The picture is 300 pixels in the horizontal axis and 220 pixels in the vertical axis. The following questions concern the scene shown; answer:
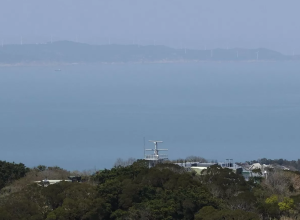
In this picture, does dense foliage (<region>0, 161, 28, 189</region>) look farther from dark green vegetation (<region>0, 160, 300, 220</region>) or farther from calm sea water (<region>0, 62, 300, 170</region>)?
calm sea water (<region>0, 62, 300, 170</region>)

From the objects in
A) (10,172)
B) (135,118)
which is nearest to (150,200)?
(10,172)

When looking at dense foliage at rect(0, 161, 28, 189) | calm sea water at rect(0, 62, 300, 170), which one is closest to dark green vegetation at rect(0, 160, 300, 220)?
dense foliage at rect(0, 161, 28, 189)

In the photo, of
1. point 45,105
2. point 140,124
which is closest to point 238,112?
point 140,124

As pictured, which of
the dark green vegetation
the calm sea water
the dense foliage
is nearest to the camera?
the dark green vegetation

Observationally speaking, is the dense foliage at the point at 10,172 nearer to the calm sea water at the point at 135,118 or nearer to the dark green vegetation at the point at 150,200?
the dark green vegetation at the point at 150,200

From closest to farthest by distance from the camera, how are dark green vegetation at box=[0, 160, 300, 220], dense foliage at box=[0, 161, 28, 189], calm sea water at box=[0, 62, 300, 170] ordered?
dark green vegetation at box=[0, 160, 300, 220] < dense foliage at box=[0, 161, 28, 189] < calm sea water at box=[0, 62, 300, 170]

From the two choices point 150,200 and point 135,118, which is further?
point 135,118

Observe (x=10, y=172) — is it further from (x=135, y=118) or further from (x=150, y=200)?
(x=135, y=118)
